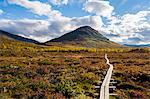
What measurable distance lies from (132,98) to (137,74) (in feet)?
Result: 32.2

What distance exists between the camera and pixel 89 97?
19.6m

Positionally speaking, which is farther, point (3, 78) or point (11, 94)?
point (3, 78)

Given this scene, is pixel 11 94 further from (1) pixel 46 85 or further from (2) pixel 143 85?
(2) pixel 143 85

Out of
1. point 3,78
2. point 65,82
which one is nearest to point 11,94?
point 65,82

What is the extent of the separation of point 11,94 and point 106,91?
6.19m

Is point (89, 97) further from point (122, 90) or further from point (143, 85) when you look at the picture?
point (143, 85)

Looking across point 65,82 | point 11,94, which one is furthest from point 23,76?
point 11,94

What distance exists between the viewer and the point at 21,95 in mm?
19656

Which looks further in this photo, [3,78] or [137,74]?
[137,74]

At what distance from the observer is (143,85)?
86.9 feet

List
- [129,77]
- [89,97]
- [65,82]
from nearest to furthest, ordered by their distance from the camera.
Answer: [89,97]
[65,82]
[129,77]

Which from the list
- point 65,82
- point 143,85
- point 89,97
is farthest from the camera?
point 143,85

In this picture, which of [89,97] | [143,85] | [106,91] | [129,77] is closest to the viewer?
[89,97]

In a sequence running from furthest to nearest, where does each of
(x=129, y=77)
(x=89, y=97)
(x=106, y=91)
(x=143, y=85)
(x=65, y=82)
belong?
(x=129, y=77), (x=143, y=85), (x=65, y=82), (x=106, y=91), (x=89, y=97)
